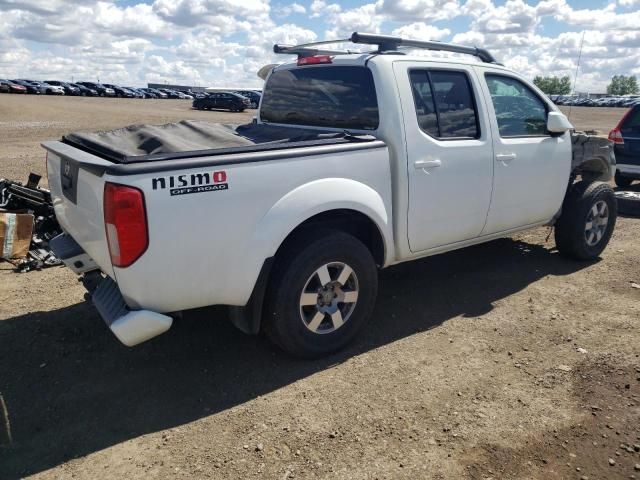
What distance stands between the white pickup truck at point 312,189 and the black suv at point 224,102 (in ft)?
114

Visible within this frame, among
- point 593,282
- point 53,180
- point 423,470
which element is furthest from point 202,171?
point 593,282

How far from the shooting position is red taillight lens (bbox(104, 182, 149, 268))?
2725 mm

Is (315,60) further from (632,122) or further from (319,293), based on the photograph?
(632,122)

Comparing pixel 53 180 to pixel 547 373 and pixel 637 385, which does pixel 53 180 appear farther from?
pixel 637 385

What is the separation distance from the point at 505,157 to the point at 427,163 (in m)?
0.98

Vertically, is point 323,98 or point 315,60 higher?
point 315,60

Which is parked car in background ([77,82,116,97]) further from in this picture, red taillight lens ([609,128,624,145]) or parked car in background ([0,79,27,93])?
red taillight lens ([609,128,624,145])

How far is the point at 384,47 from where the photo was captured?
13.7ft

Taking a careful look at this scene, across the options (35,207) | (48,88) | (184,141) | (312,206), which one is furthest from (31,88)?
(312,206)

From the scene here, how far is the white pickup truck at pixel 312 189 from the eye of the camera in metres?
2.89

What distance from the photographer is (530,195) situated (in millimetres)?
4898

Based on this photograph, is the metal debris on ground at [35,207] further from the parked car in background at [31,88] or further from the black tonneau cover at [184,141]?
the parked car in background at [31,88]

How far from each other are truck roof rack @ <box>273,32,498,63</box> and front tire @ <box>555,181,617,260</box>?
1.72 metres

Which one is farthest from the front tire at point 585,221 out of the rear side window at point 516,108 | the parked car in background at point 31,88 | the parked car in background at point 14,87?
the parked car in background at point 31,88
